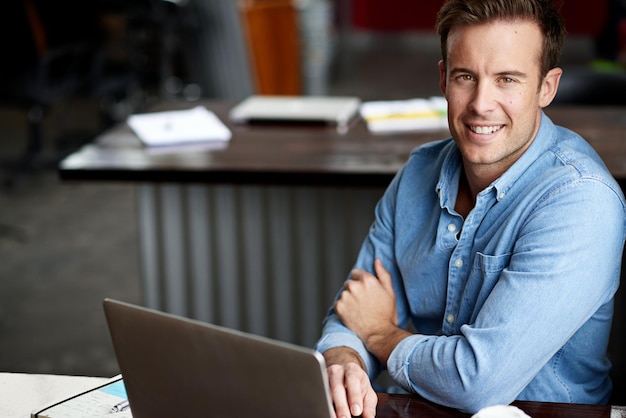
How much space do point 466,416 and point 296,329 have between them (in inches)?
61.6

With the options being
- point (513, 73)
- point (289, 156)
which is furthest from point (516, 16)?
point (289, 156)

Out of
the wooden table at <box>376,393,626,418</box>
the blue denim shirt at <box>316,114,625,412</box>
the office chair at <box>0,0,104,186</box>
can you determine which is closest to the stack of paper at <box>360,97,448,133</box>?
the blue denim shirt at <box>316,114,625,412</box>

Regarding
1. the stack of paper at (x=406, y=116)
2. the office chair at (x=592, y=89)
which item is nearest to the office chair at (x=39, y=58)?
the stack of paper at (x=406, y=116)

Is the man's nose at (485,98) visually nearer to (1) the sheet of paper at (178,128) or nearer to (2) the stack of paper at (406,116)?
(2) the stack of paper at (406,116)

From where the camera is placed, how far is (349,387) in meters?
1.51

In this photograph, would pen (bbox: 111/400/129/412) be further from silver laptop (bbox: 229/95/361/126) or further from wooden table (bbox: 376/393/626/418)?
silver laptop (bbox: 229/95/361/126)

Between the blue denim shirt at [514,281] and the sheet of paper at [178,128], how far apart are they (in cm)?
111

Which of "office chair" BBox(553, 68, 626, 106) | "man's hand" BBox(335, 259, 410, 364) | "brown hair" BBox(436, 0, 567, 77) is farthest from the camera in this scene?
"office chair" BBox(553, 68, 626, 106)

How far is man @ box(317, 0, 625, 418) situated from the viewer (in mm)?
1468

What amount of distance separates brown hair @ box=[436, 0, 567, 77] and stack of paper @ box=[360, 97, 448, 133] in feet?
3.95

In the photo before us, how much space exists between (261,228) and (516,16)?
1.49 metres

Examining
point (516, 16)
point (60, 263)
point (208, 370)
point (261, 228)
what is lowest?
point (60, 263)

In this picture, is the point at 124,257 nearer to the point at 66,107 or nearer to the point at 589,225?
the point at 66,107

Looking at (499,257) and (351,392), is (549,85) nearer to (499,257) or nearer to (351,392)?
(499,257)
